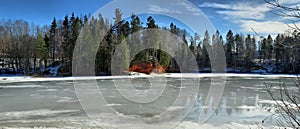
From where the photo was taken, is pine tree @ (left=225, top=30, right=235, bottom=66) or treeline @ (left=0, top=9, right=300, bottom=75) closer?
treeline @ (left=0, top=9, right=300, bottom=75)

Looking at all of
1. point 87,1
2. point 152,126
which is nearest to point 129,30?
point 87,1

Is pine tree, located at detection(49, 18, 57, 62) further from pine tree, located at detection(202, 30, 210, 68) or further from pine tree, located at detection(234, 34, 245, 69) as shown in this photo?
pine tree, located at detection(234, 34, 245, 69)

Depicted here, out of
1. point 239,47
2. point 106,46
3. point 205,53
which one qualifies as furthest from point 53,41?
point 239,47

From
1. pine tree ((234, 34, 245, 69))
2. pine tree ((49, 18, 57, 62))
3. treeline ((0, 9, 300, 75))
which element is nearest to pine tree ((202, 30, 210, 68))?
treeline ((0, 9, 300, 75))

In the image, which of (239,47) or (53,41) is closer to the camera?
(53,41)

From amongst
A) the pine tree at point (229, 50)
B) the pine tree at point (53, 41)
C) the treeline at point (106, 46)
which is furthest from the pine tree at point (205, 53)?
the pine tree at point (53, 41)

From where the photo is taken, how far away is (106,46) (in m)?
26.8

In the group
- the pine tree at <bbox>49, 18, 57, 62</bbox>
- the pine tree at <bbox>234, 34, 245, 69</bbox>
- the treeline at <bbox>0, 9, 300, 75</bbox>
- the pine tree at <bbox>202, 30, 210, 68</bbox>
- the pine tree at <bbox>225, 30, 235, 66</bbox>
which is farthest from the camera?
the pine tree at <bbox>234, 34, 245, 69</bbox>

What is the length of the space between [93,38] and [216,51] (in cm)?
1818

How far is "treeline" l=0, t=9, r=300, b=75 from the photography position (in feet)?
88.0

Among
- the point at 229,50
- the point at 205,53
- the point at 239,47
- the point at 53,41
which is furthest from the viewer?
the point at 239,47

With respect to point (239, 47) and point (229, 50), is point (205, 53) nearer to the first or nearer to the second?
point (229, 50)

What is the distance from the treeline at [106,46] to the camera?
26828 mm

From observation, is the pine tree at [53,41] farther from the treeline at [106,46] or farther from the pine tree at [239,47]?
the pine tree at [239,47]
